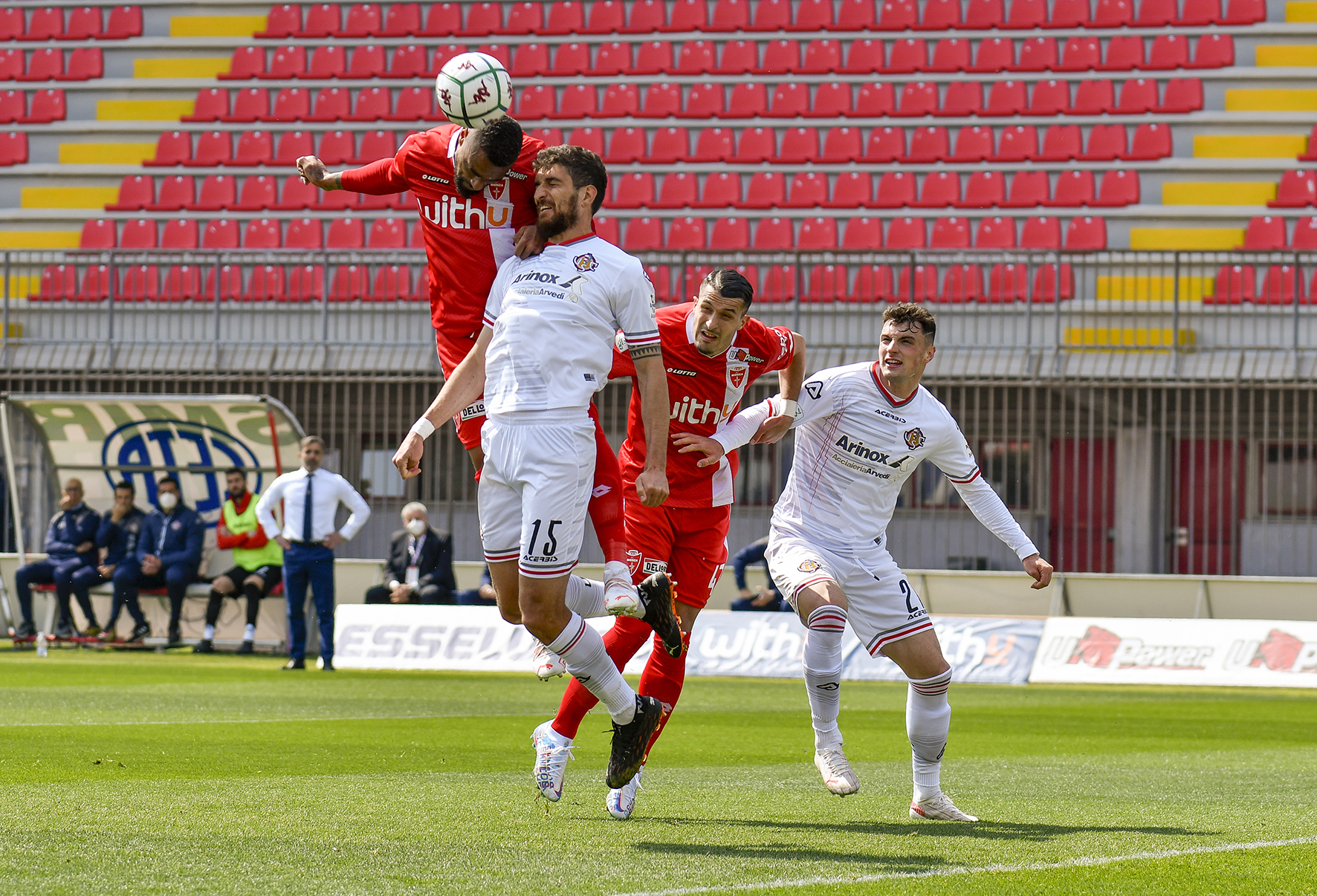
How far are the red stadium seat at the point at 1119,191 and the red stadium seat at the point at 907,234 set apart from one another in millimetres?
2393

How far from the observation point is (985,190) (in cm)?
2105

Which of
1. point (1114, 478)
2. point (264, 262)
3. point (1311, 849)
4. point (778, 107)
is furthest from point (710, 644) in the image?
point (778, 107)

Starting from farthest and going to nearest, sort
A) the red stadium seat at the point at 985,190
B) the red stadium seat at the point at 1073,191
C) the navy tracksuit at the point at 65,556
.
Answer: the red stadium seat at the point at 985,190
the red stadium seat at the point at 1073,191
the navy tracksuit at the point at 65,556

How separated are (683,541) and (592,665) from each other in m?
0.88

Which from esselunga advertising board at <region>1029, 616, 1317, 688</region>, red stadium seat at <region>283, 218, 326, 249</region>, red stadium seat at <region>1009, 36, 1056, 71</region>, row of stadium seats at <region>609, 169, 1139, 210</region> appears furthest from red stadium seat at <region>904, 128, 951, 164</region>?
esselunga advertising board at <region>1029, 616, 1317, 688</region>

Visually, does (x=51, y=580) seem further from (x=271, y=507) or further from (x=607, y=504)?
Result: (x=607, y=504)

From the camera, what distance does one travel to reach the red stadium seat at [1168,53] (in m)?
22.0

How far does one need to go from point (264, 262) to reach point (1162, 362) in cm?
1027

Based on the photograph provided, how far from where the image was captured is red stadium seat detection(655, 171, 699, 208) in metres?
21.8

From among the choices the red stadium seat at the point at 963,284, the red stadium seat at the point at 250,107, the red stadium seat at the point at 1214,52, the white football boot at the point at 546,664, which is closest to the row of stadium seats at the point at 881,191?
the red stadium seat at the point at 1214,52

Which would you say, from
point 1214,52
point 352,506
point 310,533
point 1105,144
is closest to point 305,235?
point 352,506

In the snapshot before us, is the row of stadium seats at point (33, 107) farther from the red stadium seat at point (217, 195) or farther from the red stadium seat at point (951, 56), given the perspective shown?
the red stadium seat at point (951, 56)

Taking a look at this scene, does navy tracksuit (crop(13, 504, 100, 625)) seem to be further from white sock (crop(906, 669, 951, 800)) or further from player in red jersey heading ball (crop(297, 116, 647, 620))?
white sock (crop(906, 669, 951, 800))

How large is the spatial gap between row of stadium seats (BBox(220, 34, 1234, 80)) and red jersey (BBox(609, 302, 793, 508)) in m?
17.3
